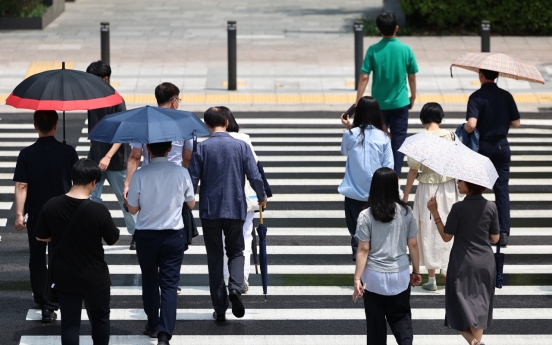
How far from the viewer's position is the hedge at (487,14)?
22578 millimetres

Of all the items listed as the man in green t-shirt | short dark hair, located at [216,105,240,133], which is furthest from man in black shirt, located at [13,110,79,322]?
the man in green t-shirt

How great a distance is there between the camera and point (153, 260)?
7.20 metres

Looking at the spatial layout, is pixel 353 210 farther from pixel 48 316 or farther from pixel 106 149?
pixel 48 316

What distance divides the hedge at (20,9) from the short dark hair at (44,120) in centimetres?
1693

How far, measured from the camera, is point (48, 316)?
7918mm

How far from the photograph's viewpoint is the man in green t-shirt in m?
11.5

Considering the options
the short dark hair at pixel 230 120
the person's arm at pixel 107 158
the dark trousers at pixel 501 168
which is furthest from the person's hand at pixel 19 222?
the dark trousers at pixel 501 168

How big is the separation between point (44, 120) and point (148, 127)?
1052 mm

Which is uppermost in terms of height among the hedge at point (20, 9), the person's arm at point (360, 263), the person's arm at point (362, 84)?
the hedge at point (20, 9)

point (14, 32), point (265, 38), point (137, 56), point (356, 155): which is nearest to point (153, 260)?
point (356, 155)

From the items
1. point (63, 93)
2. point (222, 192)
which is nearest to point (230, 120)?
point (222, 192)

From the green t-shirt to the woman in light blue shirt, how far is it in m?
3.09

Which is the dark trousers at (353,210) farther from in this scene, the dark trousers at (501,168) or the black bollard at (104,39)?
the black bollard at (104,39)

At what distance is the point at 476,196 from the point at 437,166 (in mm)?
327
